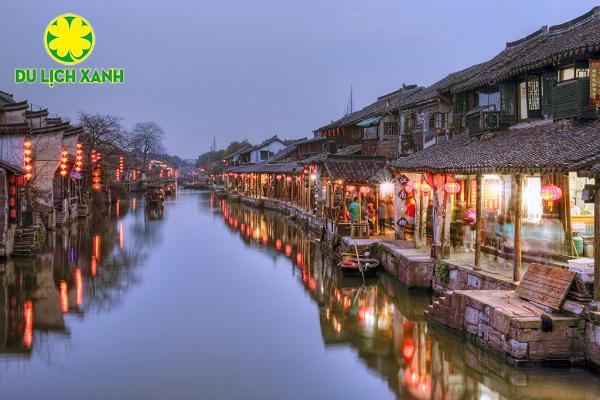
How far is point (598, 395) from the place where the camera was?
874cm

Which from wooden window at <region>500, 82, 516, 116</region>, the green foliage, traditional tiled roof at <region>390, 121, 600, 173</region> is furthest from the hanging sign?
the green foliage

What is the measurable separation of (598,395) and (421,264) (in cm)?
774

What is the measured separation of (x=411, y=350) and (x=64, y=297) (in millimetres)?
10358

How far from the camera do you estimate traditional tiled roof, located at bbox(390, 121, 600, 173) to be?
11.0m

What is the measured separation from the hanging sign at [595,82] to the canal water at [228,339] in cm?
690

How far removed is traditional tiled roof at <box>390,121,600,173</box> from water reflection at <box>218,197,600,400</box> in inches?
151

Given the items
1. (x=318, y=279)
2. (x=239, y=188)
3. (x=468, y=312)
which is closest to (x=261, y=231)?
(x=318, y=279)

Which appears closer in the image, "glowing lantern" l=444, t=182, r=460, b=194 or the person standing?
"glowing lantern" l=444, t=182, r=460, b=194

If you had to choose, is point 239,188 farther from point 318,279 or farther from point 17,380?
point 17,380

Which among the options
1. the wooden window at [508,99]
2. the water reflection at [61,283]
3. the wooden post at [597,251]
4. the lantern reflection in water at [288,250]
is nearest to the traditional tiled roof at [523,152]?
the wooden post at [597,251]

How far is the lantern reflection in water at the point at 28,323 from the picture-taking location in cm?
1199

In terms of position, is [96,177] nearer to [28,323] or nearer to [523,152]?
[28,323]

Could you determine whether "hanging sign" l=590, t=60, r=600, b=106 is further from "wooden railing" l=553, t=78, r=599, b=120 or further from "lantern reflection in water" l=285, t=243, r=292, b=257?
"lantern reflection in water" l=285, t=243, r=292, b=257

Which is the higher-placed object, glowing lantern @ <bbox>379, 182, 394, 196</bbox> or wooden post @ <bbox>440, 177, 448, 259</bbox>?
glowing lantern @ <bbox>379, 182, 394, 196</bbox>
